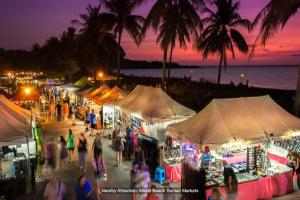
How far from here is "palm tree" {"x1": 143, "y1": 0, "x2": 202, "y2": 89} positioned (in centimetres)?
1762

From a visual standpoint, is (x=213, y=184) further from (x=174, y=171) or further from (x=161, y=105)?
(x=161, y=105)

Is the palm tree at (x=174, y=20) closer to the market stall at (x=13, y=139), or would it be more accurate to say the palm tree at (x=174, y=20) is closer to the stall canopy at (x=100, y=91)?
the stall canopy at (x=100, y=91)

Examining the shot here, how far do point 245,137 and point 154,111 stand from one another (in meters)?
4.69

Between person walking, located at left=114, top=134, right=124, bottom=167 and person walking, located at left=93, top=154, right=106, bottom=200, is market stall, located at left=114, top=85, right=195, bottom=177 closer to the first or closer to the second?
person walking, located at left=114, top=134, right=124, bottom=167

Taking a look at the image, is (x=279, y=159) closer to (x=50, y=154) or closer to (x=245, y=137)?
(x=245, y=137)

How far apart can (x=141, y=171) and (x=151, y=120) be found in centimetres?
488

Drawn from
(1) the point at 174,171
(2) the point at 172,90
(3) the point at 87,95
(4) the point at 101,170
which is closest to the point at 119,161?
(4) the point at 101,170

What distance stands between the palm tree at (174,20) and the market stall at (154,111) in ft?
16.2

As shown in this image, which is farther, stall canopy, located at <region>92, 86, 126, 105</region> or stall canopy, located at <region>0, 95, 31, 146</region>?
stall canopy, located at <region>92, 86, 126, 105</region>

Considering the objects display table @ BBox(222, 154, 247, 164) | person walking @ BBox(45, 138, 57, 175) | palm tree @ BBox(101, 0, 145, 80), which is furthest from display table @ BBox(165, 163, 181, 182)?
palm tree @ BBox(101, 0, 145, 80)

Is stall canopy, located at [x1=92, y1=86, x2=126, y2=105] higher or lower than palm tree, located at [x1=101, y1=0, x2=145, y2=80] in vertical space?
lower

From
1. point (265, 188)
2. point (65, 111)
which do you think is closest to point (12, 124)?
point (265, 188)

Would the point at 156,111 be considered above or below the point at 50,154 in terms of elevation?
above

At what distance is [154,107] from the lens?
1284 cm
